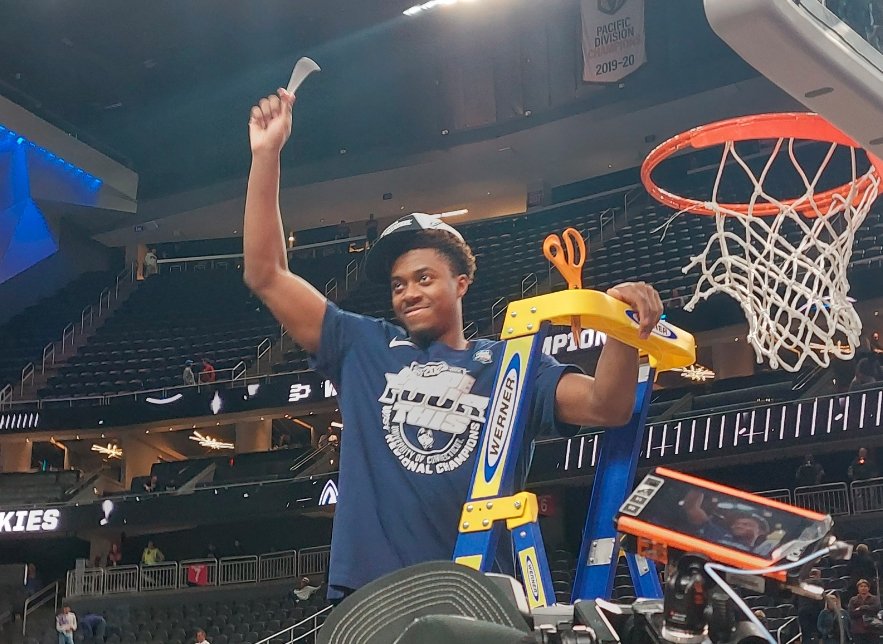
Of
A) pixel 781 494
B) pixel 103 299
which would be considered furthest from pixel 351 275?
pixel 781 494

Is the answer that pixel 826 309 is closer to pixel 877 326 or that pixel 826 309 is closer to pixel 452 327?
pixel 452 327

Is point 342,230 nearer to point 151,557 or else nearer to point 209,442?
point 209,442

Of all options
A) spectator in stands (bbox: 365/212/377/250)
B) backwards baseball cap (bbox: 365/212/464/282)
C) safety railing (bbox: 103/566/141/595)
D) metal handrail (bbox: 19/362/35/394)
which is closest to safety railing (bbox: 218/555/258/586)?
safety railing (bbox: 103/566/141/595)

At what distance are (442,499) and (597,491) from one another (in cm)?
43

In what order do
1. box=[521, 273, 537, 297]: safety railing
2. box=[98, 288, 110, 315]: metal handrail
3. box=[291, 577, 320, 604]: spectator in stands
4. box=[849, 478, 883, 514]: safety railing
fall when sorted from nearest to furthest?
box=[849, 478, 883, 514]: safety railing
box=[291, 577, 320, 604]: spectator in stands
box=[521, 273, 537, 297]: safety railing
box=[98, 288, 110, 315]: metal handrail

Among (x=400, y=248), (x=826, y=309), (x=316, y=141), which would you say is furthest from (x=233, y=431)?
(x=400, y=248)

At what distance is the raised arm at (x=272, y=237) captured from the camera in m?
3.30

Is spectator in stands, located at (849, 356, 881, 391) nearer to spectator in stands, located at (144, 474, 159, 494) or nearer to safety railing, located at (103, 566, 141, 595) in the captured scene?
safety railing, located at (103, 566, 141, 595)

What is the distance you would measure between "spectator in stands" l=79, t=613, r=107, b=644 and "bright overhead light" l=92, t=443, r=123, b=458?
8011mm

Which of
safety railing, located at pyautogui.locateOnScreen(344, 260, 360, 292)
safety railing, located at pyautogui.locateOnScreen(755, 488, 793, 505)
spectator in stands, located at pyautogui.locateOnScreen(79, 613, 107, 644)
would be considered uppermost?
safety railing, located at pyautogui.locateOnScreen(344, 260, 360, 292)

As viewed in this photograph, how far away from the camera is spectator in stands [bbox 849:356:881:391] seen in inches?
520

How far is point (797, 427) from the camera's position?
13.2 metres

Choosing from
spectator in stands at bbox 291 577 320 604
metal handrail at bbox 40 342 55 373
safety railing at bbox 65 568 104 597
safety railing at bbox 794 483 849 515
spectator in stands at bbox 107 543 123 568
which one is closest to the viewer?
safety railing at bbox 794 483 849 515

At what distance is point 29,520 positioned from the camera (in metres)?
17.8
